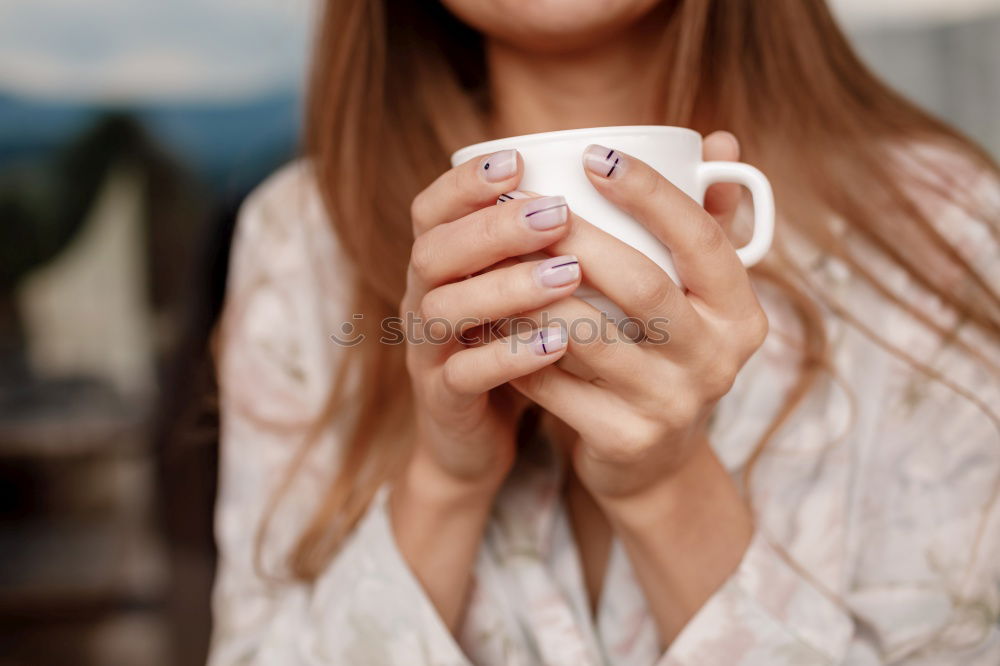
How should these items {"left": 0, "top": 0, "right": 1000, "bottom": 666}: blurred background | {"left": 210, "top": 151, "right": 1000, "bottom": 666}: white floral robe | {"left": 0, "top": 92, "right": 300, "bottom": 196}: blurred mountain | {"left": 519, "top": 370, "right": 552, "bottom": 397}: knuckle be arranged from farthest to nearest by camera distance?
{"left": 0, "top": 92, "right": 300, "bottom": 196}: blurred mountain
{"left": 0, "top": 0, "right": 1000, "bottom": 666}: blurred background
{"left": 210, "top": 151, "right": 1000, "bottom": 666}: white floral robe
{"left": 519, "top": 370, "right": 552, "bottom": 397}: knuckle

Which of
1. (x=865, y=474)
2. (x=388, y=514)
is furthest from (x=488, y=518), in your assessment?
(x=865, y=474)

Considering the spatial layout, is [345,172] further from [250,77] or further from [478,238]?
[250,77]

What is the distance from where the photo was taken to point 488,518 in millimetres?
890

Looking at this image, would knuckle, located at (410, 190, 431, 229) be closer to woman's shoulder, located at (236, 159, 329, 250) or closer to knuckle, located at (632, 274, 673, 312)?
knuckle, located at (632, 274, 673, 312)

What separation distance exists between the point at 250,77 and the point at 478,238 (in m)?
2.20

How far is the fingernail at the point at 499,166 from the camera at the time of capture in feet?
1.73

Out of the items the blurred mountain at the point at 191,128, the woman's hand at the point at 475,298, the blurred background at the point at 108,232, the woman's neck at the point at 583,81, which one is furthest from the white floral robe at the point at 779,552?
the blurred mountain at the point at 191,128

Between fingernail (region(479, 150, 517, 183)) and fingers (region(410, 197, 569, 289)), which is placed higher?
fingernail (region(479, 150, 517, 183))

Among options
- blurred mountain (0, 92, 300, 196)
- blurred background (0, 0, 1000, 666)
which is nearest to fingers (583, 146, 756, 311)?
blurred background (0, 0, 1000, 666)

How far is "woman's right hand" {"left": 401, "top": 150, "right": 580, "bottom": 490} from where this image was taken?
0.52 m

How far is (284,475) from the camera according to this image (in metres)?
0.99

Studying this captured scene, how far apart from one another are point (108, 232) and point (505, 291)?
7.27 ft

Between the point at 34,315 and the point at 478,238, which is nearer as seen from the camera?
the point at 478,238

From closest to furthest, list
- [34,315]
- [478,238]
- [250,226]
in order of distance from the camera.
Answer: [478,238] < [250,226] < [34,315]
